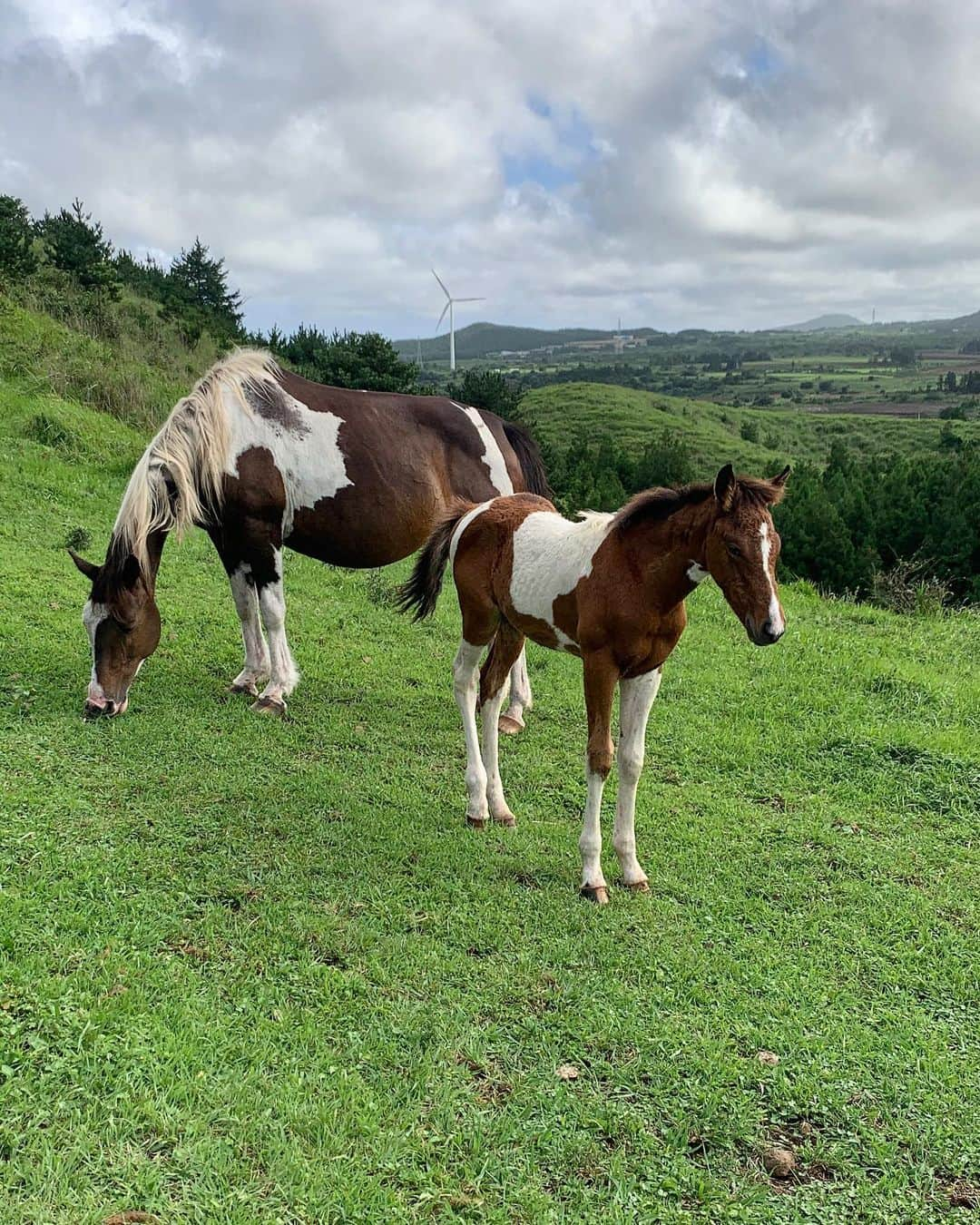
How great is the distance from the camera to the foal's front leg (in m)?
4.05

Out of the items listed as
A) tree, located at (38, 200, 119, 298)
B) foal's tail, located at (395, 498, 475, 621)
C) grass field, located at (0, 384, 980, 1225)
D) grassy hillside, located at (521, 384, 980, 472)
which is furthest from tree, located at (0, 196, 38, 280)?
grassy hillside, located at (521, 384, 980, 472)

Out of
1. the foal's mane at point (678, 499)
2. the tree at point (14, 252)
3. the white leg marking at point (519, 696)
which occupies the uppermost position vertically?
the tree at point (14, 252)

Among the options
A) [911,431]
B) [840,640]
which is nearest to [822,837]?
[840,640]

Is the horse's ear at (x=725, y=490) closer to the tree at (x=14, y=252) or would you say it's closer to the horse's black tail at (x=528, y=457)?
the horse's black tail at (x=528, y=457)

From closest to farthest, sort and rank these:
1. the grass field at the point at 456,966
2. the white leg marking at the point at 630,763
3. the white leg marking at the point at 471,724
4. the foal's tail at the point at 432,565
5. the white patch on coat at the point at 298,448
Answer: the grass field at the point at 456,966
the white leg marking at the point at 630,763
the white leg marking at the point at 471,724
the foal's tail at the point at 432,565
the white patch on coat at the point at 298,448

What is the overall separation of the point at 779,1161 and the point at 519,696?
162 inches

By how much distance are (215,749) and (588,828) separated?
2.62 metres

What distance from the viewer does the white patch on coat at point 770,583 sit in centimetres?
349

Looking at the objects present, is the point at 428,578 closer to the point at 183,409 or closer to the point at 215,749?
the point at 215,749

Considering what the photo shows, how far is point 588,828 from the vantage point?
4109 millimetres

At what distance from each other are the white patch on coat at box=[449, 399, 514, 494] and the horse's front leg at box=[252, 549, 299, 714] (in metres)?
1.93

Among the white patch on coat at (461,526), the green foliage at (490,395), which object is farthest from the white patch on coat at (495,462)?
the green foliage at (490,395)

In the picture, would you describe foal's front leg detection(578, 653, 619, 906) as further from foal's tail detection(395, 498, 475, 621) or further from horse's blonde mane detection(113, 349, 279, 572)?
horse's blonde mane detection(113, 349, 279, 572)

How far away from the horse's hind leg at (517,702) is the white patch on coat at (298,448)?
206 centimetres
